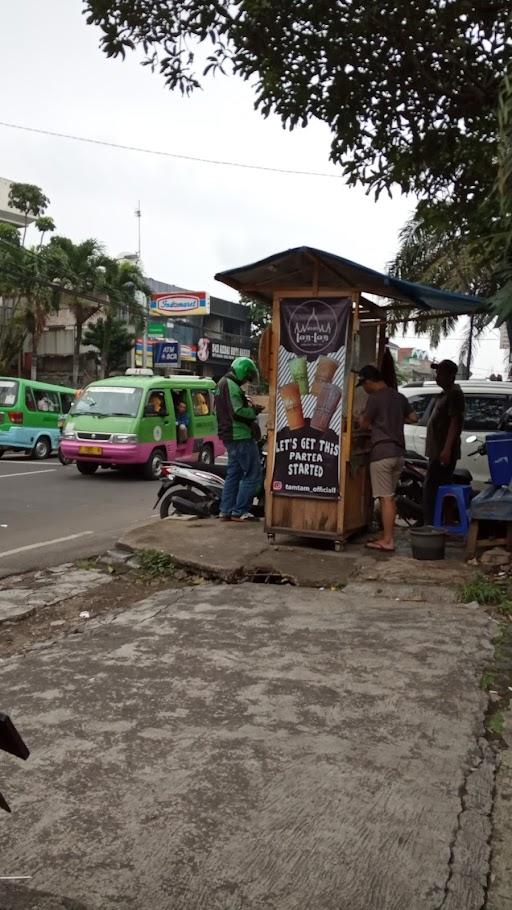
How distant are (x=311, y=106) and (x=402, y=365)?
7933cm

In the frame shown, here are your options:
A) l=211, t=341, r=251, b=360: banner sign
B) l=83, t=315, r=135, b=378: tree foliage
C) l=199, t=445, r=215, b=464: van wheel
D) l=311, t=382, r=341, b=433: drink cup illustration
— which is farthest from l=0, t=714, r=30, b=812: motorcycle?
l=211, t=341, r=251, b=360: banner sign

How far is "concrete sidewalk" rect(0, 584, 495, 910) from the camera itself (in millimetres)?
2605

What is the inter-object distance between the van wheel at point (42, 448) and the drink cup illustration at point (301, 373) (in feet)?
43.3

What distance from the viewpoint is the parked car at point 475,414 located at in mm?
10023

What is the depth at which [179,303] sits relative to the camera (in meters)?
45.4

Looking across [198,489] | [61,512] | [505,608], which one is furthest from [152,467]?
[505,608]

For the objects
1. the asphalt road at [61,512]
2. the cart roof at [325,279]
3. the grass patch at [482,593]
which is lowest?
the asphalt road at [61,512]

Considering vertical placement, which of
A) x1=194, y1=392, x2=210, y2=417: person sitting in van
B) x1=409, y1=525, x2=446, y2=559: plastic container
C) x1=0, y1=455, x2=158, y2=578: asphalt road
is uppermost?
x1=194, y1=392, x2=210, y2=417: person sitting in van

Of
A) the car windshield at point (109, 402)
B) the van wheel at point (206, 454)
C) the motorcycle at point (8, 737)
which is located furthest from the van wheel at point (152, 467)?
the motorcycle at point (8, 737)

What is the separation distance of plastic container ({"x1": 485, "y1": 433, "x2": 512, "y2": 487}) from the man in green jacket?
245 cm

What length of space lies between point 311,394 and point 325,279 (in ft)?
3.38

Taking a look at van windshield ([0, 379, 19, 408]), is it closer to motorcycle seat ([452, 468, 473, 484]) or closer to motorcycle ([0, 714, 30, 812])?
motorcycle seat ([452, 468, 473, 484])

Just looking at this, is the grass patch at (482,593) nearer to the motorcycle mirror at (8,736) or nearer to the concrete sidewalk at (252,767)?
the concrete sidewalk at (252,767)

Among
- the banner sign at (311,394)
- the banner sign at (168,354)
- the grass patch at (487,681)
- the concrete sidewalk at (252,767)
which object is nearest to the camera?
the concrete sidewalk at (252,767)
